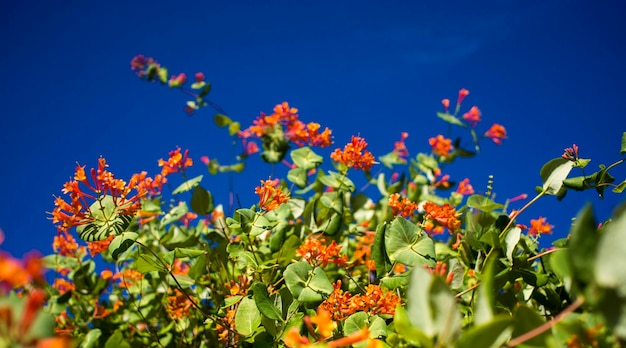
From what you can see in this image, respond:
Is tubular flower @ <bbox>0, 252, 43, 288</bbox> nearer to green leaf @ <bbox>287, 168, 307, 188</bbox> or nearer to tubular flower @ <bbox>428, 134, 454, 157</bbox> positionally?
green leaf @ <bbox>287, 168, 307, 188</bbox>

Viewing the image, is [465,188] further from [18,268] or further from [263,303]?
[18,268]

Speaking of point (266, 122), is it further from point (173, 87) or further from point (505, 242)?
point (505, 242)

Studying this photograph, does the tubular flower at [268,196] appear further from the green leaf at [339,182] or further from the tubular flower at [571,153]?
the tubular flower at [571,153]

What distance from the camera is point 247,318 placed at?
121cm

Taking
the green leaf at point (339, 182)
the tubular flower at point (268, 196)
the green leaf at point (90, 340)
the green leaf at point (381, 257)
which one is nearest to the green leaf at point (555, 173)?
the green leaf at point (381, 257)

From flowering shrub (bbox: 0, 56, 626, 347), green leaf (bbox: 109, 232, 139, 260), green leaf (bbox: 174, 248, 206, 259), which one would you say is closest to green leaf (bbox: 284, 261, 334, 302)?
flowering shrub (bbox: 0, 56, 626, 347)

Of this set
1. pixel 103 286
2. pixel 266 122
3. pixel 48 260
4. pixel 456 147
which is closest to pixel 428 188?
pixel 456 147

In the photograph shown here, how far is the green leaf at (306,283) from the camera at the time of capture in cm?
114

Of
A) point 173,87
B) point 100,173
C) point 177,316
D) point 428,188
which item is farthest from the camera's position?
point 173,87

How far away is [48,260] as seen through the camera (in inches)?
83.0

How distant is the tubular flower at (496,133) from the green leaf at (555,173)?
43.4 inches

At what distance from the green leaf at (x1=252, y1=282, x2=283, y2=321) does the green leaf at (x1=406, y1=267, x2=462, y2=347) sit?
50 cm

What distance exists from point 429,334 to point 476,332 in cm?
7

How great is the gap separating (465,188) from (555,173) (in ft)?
3.30
